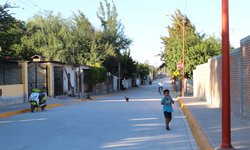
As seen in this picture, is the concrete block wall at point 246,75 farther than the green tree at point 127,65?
No

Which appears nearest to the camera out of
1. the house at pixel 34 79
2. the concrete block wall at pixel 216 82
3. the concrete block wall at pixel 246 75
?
the concrete block wall at pixel 246 75

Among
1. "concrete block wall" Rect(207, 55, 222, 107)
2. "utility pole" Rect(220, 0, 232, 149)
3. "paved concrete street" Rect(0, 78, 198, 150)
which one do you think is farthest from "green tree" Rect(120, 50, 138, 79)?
"utility pole" Rect(220, 0, 232, 149)

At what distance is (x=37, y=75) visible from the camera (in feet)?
116

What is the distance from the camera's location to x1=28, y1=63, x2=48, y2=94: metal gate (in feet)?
111

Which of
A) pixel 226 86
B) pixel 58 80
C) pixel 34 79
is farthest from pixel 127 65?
pixel 226 86

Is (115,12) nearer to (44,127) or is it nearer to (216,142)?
(44,127)

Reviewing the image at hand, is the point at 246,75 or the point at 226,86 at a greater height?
the point at 246,75

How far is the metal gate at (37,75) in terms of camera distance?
3388cm

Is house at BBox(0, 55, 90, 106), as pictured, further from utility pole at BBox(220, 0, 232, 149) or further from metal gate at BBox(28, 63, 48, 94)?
utility pole at BBox(220, 0, 232, 149)

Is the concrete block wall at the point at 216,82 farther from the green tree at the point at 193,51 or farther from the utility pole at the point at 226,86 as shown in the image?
the green tree at the point at 193,51

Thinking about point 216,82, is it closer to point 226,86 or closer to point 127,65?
point 226,86

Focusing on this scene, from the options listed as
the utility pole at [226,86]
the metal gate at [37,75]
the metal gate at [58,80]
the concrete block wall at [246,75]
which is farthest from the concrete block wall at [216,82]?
the metal gate at [58,80]

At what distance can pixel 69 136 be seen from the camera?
484 inches

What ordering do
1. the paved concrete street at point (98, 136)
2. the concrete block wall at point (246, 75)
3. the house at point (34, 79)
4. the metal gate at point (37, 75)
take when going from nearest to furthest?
1. the paved concrete street at point (98, 136)
2. the concrete block wall at point (246, 75)
3. the house at point (34, 79)
4. the metal gate at point (37, 75)
